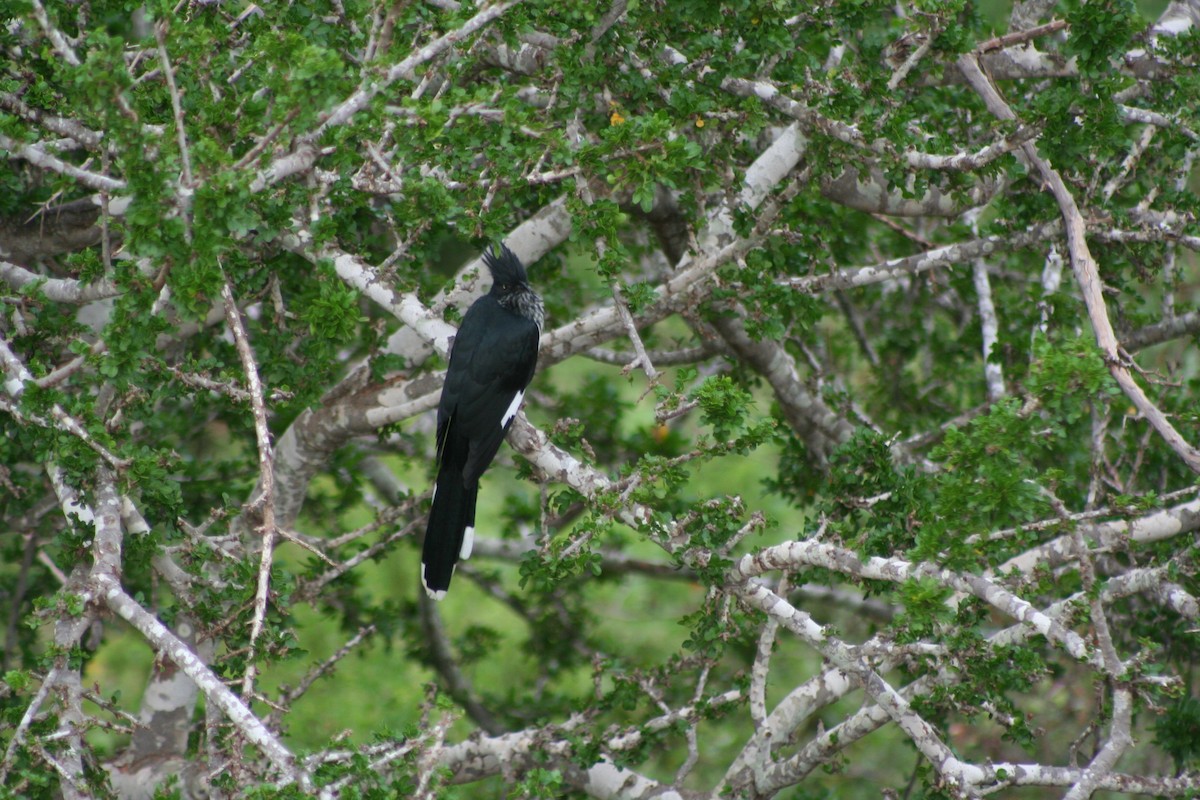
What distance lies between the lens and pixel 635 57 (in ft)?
12.3

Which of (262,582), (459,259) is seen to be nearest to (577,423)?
(262,582)

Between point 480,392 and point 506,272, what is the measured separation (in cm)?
57

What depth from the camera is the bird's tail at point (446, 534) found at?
444 cm

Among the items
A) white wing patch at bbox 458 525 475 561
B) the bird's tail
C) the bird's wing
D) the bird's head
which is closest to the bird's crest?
the bird's head

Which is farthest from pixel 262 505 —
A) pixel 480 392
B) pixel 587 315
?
pixel 587 315

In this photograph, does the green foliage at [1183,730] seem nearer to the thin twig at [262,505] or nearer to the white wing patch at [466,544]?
the white wing patch at [466,544]

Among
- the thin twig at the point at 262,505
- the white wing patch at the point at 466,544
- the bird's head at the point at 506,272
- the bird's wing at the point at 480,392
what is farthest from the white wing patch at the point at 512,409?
the thin twig at the point at 262,505

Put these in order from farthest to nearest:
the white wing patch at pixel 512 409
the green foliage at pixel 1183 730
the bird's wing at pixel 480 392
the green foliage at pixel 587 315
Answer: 1. the bird's wing at pixel 480 392
2. the white wing patch at pixel 512 409
3. the green foliage at pixel 1183 730
4. the green foliage at pixel 587 315

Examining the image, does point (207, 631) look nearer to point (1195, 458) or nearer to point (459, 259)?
point (1195, 458)

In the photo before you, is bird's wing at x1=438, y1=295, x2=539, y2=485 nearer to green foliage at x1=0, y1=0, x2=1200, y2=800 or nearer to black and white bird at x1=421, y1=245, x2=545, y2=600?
A: black and white bird at x1=421, y1=245, x2=545, y2=600

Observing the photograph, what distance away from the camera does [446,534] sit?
4.44 meters

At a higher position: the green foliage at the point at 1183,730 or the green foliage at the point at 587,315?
the green foliage at the point at 587,315

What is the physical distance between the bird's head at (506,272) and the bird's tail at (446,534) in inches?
30.5

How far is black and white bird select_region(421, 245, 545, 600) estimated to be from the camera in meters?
4.41
